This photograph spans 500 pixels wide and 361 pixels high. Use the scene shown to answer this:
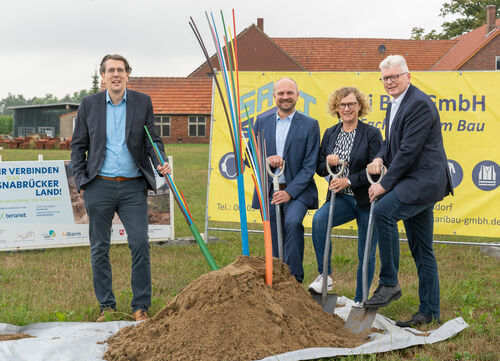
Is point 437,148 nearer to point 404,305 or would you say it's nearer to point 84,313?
point 404,305

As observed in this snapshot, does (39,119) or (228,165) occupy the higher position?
(39,119)

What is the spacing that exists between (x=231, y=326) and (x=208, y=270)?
3019mm

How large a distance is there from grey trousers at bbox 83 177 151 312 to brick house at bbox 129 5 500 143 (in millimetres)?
39434

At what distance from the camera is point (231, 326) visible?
403cm

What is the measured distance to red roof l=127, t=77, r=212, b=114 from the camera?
46.9 meters

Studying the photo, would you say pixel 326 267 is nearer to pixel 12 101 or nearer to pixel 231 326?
pixel 231 326

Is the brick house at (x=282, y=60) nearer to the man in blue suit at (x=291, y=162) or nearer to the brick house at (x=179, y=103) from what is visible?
the brick house at (x=179, y=103)

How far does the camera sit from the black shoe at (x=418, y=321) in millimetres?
4863

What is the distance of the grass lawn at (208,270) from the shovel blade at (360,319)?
0.39m

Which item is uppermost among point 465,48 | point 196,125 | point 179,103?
point 465,48

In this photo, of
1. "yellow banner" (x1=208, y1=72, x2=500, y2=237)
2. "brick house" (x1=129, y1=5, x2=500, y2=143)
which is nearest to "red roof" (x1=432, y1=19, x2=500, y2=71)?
"brick house" (x1=129, y1=5, x2=500, y2=143)

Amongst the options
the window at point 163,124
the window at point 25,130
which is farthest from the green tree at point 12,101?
the window at point 163,124

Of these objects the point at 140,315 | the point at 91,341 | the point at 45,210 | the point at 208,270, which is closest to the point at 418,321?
the point at 140,315

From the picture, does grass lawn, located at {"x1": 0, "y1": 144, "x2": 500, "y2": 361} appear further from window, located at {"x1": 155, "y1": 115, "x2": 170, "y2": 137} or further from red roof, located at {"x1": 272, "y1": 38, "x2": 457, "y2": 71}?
red roof, located at {"x1": 272, "y1": 38, "x2": 457, "y2": 71}
